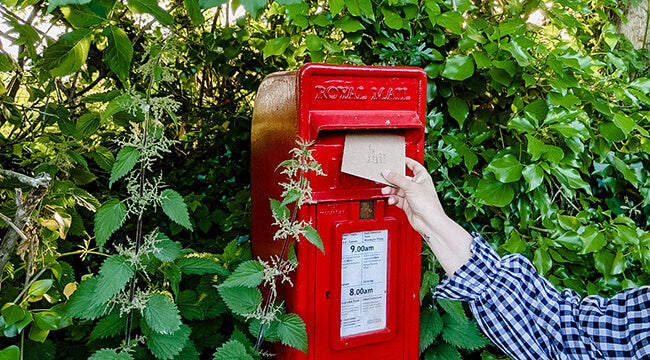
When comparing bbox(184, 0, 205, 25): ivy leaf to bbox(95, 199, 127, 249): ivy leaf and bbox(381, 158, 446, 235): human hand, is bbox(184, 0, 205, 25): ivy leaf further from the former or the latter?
bbox(381, 158, 446, 235): human hand

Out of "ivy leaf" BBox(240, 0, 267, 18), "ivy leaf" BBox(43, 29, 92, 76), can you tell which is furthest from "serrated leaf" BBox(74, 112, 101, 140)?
"ivy leaf" BBox(240, 0, 267, 18)

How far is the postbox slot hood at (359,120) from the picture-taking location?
1655 millimetres

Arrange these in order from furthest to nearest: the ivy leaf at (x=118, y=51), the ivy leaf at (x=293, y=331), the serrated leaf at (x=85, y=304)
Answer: the ivy leaf at (x=293, y=331) → the serrated leaf at (x=85, y=304) → the ivy leaf at (x=118, y=51)

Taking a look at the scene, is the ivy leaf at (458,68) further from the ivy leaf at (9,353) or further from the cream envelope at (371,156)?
the ivy leaf at (9,353)

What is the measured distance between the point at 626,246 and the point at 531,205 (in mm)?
427

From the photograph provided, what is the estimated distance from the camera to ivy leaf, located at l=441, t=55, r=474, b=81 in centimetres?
230

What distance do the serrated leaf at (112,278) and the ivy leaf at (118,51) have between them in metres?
0.51

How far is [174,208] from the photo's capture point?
5.10ft

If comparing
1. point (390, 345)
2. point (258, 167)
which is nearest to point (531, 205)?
point (390, 345)

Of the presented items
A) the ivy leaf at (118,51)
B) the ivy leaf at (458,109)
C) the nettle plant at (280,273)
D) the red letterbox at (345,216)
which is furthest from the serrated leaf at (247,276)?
the ivy leaf at (458,109)

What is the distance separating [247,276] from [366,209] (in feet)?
1.51

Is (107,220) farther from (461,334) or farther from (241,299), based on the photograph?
(461,334)

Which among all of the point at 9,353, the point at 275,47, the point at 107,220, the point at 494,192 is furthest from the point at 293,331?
the point at 275,47

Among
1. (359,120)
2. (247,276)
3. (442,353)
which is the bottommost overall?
(442,353)
